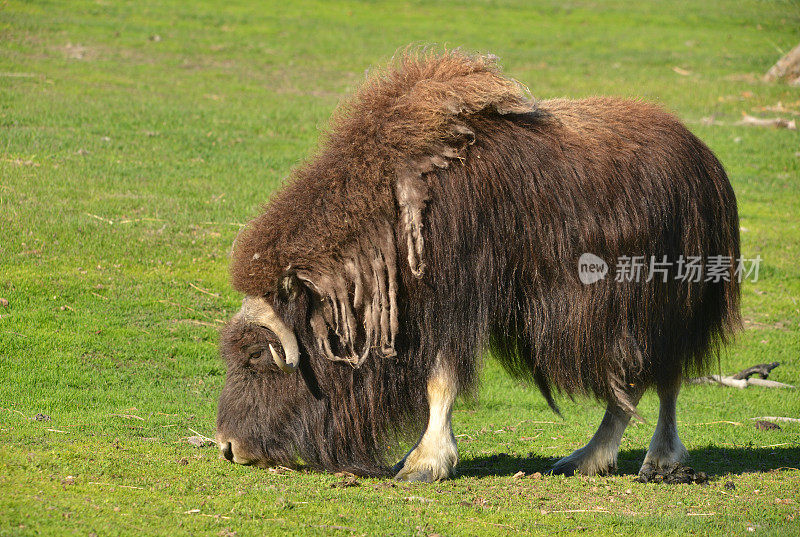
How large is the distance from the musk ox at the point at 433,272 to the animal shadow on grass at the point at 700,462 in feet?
2.14

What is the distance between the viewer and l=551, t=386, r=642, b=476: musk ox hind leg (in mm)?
6004

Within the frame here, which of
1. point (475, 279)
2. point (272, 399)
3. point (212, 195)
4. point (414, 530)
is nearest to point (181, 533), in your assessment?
point (414, 530)

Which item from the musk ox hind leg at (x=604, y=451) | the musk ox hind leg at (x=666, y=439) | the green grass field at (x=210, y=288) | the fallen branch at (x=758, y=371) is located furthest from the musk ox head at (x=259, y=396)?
the fallen branch at (x=758, y=371)

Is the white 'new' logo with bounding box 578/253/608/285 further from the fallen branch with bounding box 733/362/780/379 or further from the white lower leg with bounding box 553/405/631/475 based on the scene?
the fallen branch with bounding box 733/362/780/379

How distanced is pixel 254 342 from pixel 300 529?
4.63 feet

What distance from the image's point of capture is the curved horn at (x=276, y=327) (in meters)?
5.23

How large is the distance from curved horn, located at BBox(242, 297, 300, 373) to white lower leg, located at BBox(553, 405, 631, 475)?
6.40 ft

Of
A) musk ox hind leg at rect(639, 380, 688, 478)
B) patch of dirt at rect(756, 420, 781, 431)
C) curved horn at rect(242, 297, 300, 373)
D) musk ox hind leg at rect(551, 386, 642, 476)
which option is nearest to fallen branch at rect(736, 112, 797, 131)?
patch of dirt at rect(756, 420, 781, 431)

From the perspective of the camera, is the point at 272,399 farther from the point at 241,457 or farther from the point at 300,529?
the point at 300,529

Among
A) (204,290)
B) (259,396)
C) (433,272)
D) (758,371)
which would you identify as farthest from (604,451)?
(204,290)

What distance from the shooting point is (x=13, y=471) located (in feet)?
14.9

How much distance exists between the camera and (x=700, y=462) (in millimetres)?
6445

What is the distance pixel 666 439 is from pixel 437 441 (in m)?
1.64

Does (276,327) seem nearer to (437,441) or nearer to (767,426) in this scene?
(437,441)
